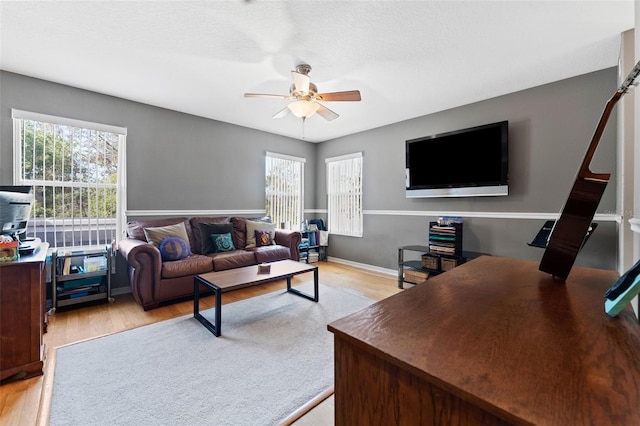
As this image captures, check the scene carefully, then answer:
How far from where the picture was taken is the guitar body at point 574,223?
89 centimetres

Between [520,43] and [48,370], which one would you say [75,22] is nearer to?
[48,370]

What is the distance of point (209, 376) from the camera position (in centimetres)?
180

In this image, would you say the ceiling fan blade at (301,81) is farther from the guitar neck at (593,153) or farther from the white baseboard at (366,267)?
the white baseboard at (366,267)

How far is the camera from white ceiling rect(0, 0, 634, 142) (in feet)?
6.23

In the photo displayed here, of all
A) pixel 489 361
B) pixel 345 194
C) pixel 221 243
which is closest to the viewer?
pixel 489 361

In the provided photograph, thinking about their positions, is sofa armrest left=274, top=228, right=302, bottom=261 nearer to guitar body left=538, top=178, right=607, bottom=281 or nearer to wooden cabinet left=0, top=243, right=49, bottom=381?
wooden cabinet left=0, top=243, right=49, bottom=381

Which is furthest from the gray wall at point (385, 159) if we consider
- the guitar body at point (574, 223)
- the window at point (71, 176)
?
the guitar body at point (574, 223)

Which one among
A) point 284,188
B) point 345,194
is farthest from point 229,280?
point 345,194

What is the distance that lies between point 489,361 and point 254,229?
3.85 metres

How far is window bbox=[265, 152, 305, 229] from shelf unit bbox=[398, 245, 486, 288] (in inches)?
95.1

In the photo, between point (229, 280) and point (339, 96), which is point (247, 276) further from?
point (339, 96)

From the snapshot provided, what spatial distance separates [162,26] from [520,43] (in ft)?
9.44

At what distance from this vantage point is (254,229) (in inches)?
163

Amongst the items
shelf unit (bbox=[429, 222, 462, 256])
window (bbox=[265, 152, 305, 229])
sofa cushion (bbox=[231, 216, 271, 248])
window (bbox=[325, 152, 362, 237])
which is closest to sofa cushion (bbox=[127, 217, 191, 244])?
sofa cushion (bbox=[231, 216, 271, 248])
